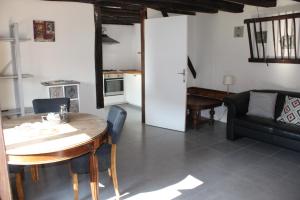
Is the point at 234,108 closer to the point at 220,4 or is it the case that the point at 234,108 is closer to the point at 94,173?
the point at 220,4

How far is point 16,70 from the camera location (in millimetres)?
3654

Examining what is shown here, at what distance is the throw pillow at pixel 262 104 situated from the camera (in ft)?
12.8

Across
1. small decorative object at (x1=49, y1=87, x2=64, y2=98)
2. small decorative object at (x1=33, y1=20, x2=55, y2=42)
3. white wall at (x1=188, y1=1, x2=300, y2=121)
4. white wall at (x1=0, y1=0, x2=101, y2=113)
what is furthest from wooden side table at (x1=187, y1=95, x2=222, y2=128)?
small decorative object at (x1=33, y1=20, x2=55, y2=42)

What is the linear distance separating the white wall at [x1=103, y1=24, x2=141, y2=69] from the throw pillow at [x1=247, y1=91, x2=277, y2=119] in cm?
384

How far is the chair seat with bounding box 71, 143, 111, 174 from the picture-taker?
2.31 m

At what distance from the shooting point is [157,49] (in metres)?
4.66

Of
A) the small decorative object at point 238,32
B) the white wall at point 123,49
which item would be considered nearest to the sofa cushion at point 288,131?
the small decorative object at point 238,32

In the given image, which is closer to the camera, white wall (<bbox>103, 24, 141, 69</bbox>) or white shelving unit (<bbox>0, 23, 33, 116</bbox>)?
white shelving unit (<bbox>0, 23, 33, 116</bbox>)

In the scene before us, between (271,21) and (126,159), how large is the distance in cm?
315

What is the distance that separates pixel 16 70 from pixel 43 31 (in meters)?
0.71

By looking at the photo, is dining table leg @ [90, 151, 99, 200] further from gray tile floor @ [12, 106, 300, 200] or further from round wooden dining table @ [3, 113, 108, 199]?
gray tile floor @ [12, 106, 300, 200]

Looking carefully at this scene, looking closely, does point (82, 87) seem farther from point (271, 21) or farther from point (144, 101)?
point (271, 21)

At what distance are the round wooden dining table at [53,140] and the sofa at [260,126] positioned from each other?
2.27 m

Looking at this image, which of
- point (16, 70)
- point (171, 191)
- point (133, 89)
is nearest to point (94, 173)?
point (171, 191)
